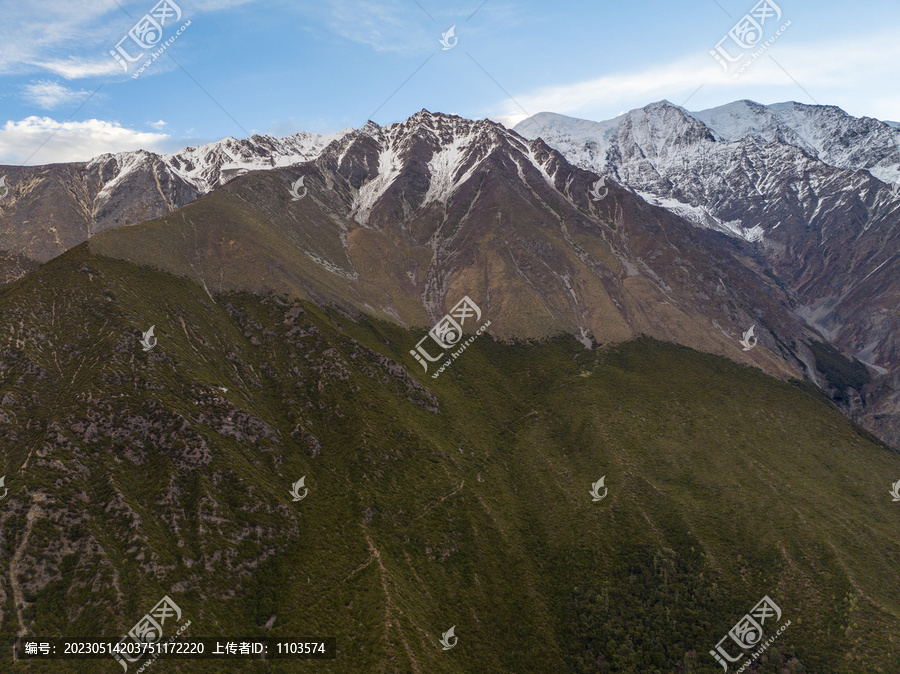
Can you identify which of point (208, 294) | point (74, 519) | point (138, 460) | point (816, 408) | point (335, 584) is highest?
point (208, 294)

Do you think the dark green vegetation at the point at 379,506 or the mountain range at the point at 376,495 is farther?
the mountain range at the point at 376,495

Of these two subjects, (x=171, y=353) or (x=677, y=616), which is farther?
(x=171, y=353)

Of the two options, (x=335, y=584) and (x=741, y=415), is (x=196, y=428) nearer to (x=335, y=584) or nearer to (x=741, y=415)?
(x=335, y=584)

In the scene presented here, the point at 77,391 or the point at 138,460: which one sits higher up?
the point at 77,391

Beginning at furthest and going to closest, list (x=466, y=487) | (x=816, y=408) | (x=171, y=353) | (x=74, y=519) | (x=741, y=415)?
(x=816, y=408) → (x=741, y=415) → (x=466, y=487) → (x=171, y=353) → (x=74, y=519)

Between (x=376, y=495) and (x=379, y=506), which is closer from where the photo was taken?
(x=379, y=506)

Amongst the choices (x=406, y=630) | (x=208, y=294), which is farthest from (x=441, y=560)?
(x=208, y=294)

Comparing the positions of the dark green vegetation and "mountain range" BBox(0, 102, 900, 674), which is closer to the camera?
the dark green vegetation

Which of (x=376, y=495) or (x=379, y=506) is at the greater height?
(x=376, y=495)
